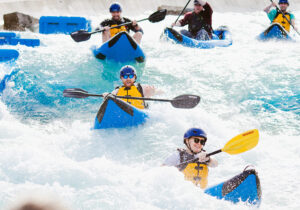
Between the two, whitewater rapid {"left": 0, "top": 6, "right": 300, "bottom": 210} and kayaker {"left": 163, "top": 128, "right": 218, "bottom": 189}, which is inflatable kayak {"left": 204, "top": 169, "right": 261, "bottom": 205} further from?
kayaker {"left": 163, "top": 128, "right": 218, "bottom": 189}

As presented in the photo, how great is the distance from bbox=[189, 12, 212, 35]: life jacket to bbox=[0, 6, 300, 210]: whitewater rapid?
559 millimetres

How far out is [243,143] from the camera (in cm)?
355

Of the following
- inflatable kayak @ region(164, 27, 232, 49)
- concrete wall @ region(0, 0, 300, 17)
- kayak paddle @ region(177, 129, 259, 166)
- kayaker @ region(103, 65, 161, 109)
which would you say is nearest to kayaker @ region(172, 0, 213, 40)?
inflatable kayak @ region(164, 27, 232, 49)

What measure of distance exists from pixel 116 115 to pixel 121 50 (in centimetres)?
231

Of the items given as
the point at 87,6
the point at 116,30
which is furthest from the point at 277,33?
the point at 87,6

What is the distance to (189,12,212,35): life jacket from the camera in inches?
316

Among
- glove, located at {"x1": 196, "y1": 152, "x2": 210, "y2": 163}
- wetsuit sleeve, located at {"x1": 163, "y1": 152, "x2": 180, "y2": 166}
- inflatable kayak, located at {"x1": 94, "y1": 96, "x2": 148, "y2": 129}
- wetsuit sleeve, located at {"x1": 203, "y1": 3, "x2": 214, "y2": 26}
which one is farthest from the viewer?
wetsuit sleeve, located at {"x1": 203, "y1": 3, "x2": 214, "y2": 26}

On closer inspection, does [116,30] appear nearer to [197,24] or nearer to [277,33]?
[197,24]

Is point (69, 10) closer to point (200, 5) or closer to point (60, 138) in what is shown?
point (200, 5)

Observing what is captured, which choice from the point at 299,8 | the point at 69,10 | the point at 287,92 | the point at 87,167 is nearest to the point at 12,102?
the point at 87,167

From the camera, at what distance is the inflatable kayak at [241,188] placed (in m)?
3.01

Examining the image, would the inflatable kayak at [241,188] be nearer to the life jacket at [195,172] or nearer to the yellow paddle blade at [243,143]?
the life jacket at [195,172]

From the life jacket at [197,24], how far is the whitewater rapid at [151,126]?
0.56m

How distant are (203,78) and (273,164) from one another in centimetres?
262
